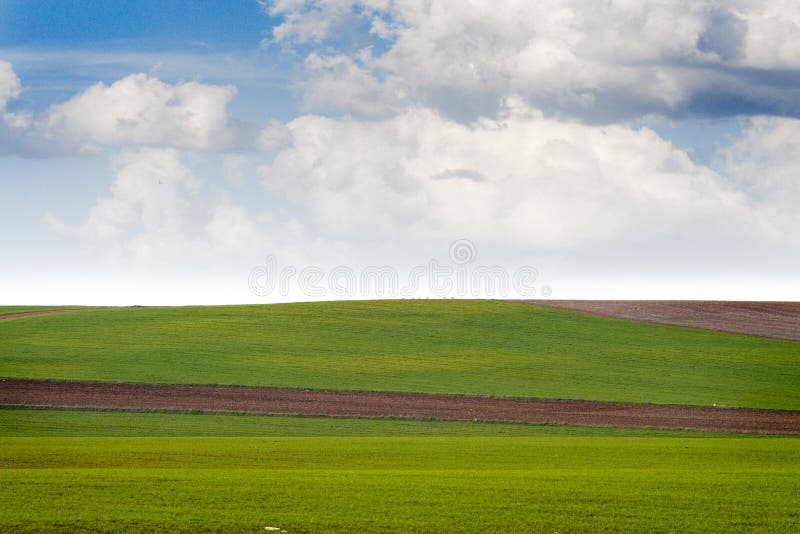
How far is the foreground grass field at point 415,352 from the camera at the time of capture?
39.3 meters

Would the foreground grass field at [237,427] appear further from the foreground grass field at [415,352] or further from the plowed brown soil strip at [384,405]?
the foreground grass field at [415,352]

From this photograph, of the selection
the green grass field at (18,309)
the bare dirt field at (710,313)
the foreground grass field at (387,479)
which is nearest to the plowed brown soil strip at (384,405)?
the foreground grass field at (387,479)

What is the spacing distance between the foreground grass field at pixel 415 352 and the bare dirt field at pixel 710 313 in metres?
1.92

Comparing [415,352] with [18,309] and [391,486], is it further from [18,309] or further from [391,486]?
[18,309]

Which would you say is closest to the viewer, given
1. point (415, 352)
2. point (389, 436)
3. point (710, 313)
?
point (389, 436)

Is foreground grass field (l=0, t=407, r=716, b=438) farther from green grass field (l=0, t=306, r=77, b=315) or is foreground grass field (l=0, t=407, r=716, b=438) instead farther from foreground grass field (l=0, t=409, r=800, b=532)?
green grass field (l=0, t=306, r=77, b=315)

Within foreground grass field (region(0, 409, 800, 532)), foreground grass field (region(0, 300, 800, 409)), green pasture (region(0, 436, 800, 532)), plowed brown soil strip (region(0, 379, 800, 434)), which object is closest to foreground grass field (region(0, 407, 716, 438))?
foreground grass field (region(0, 409, 800, 532))

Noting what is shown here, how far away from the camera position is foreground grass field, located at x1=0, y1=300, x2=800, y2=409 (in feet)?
129

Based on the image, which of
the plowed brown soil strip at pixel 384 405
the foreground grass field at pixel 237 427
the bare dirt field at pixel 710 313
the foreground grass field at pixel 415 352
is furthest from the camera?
the bare dirt field at pixel 710 313

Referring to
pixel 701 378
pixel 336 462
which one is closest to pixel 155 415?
pixel 336 462

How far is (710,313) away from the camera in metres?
57.5

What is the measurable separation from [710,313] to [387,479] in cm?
4334

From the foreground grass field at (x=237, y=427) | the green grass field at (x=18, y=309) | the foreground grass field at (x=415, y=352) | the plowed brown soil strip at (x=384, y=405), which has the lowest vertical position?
the foreground grass field at (x=237, y=427)

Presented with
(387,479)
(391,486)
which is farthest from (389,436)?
(391,486)
